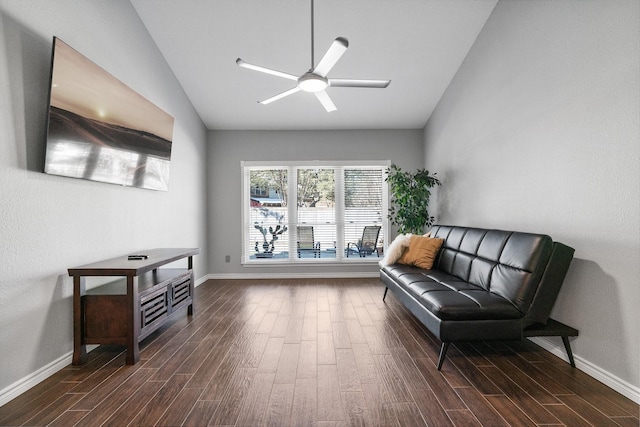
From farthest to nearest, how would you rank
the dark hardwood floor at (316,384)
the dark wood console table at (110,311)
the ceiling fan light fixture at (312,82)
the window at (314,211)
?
the window at (314,211)
the ceiling fan light fixture at (312,82)
the dark wood console table at (110,311)
the dark hardwood floor at (316,384)

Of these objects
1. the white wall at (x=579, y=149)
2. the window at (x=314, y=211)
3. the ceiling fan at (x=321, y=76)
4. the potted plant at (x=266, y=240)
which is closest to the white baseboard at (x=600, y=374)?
the white wall at (x=579, y=149)

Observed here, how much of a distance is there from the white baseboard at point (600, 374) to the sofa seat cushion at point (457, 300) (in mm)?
544

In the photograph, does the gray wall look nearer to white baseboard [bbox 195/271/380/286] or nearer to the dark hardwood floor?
white baseboard [bbox 195/271/380/286]

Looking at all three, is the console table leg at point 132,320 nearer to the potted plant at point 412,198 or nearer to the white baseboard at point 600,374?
the white baseboard at point 600,374

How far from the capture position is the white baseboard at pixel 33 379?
1.83 m

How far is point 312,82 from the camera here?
8.56ft

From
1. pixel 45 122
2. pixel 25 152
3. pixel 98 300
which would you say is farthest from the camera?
pixel 98 300

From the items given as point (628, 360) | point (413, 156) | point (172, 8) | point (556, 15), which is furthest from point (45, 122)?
point (413, 156)

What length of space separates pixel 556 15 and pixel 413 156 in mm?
3125

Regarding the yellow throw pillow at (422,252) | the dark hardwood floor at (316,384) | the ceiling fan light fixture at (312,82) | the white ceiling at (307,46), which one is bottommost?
the dark hardwood floor at (316,384)

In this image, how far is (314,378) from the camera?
2074 millimetres

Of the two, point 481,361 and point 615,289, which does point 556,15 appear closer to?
point 615,289

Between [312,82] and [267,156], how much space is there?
2958mm

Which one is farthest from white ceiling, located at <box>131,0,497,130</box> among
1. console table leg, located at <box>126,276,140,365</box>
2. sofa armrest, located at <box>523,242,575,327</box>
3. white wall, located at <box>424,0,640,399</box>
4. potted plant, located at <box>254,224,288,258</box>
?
console table leg, located at <box>126,276,140,365</box>
